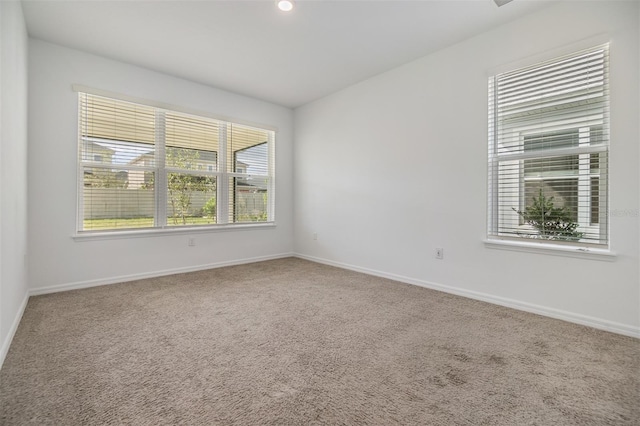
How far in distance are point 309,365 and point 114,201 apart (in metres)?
3.23

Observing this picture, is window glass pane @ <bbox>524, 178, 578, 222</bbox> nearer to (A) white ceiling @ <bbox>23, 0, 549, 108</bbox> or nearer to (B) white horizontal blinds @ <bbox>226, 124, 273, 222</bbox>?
(A) white ceiling @ <bbox>23, 0, 549, 108</bbox>

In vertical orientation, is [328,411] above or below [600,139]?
below

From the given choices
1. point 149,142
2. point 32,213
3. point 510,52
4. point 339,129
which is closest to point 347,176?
point 339,129

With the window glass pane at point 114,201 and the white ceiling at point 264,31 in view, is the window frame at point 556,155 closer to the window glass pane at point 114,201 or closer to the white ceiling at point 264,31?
the white ceiling at point 264,31

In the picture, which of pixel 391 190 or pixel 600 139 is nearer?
pixel 600 139

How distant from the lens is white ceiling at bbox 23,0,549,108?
2.56m

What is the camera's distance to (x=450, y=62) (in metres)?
3.20

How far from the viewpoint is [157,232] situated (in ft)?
12.7

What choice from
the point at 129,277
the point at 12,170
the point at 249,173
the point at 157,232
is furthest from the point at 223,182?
the point at 12,170

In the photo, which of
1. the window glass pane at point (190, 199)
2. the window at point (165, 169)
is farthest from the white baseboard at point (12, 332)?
the window glass pane at point (190, 199)

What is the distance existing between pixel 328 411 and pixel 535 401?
1.05m

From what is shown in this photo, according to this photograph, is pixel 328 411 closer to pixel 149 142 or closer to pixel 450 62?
pixel 450 62

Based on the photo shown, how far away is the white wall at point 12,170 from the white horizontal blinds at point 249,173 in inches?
93.1

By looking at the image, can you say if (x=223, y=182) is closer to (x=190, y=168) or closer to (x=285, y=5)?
(x=190, y=168)
